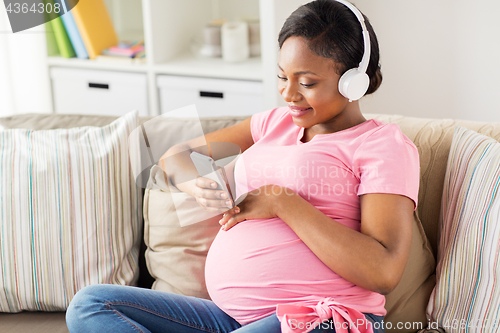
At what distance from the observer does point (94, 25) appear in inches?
90.1

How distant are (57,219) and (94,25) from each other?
137cm

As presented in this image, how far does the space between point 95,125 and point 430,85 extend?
4.50 ft

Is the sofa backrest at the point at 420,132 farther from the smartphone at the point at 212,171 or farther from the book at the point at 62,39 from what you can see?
the book at the point at 62,39

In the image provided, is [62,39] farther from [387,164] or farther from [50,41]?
[387,164]

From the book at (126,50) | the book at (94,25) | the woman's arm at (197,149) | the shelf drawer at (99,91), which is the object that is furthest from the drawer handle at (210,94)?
the woman's arm at (197,149)

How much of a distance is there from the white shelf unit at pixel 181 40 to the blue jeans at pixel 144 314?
1.09 metres

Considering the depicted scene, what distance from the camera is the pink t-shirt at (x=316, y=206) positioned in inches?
38.0

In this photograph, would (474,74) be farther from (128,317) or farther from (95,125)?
(128,317)

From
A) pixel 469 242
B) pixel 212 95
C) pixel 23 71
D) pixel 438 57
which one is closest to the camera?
pixel 469 242

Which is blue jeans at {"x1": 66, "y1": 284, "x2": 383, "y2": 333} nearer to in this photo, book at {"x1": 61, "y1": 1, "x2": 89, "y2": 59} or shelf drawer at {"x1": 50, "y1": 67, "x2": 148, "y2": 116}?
shelf drawer at {"x1": 50, "y1": 67, "x2": 148, "y2": 116}

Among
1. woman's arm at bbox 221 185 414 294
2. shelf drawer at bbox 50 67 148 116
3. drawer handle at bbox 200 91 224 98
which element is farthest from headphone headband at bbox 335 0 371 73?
shelf drawer at bbox 50 67 148 116

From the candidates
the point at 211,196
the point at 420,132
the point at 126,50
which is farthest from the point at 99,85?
the point at 420,132

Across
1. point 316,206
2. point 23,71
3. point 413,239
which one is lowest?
point 413,239

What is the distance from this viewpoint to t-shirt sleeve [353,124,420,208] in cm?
95
